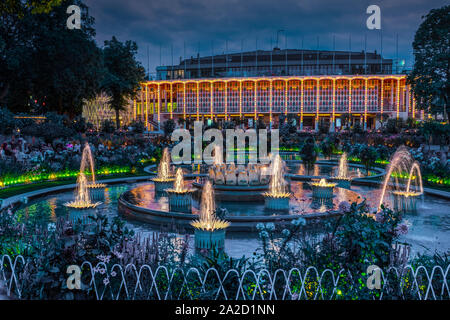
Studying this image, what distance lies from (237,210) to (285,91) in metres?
51.2

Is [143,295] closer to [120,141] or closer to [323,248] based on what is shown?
[323,248]

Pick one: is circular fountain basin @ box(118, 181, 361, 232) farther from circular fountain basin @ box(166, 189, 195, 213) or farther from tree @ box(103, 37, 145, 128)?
tree @ box(103, 37, 145, 128)

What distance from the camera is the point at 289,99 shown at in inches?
2360

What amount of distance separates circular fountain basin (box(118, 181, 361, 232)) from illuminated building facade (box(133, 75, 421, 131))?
43339mm

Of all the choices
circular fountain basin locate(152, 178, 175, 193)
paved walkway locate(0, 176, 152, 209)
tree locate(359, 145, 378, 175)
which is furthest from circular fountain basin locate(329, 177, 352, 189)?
paved walkway locate(0, 176, 152, 209)

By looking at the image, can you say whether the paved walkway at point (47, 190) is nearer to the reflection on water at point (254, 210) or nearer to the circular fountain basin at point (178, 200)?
the reflection on water at point (254, 210)

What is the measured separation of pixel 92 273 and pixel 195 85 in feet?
200

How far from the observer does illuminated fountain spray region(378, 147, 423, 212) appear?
11392 millimetres

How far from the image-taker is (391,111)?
56.3 meters

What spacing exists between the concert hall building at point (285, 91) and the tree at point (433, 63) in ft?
77.2

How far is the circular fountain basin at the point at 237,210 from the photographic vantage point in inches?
342

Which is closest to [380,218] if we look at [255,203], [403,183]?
[255,203]

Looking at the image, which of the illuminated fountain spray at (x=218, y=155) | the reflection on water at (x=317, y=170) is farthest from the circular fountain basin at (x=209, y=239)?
the illuminated fountain spray at (x=218, y=155)

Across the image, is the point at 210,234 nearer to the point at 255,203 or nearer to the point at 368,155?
the point at 255,203
